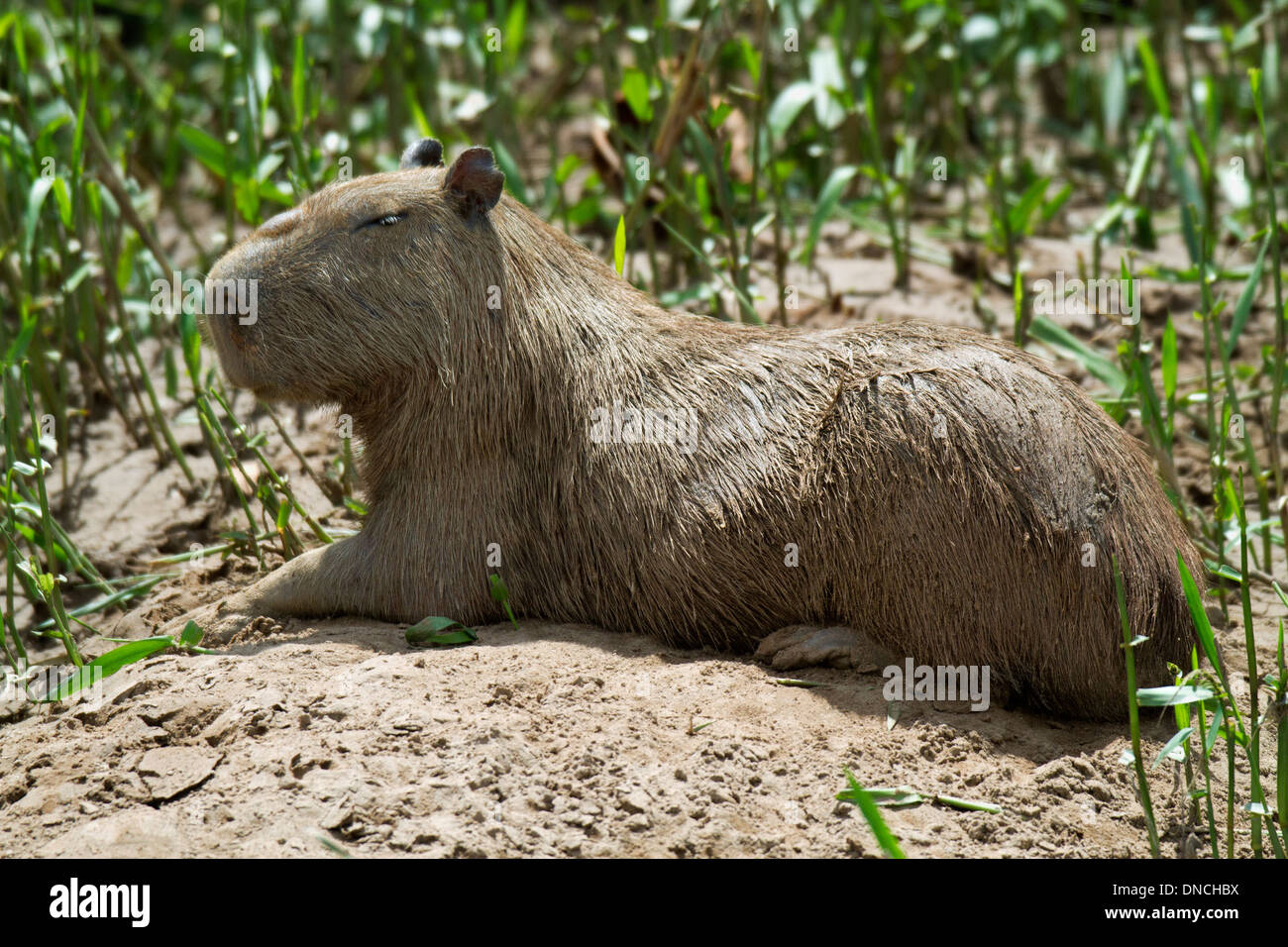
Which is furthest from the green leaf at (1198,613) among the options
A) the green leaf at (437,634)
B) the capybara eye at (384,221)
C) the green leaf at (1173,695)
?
the capybara eye at (384,221)

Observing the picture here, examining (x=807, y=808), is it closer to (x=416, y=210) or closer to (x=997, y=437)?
(x=997, y=437)

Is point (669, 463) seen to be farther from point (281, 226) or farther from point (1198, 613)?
point (1198, 613)

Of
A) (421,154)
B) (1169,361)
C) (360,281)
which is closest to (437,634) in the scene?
(360,281)

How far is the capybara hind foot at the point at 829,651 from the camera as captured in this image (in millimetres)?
3879

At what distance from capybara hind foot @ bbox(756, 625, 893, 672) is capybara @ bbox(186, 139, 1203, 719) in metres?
A: 0.06

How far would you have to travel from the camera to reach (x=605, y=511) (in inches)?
161

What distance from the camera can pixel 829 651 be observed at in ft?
12.7

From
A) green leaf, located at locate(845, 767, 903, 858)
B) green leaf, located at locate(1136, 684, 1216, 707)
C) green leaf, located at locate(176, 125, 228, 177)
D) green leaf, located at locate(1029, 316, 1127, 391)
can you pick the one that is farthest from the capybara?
green leaf, located at locate(176, 125, 228, 177)

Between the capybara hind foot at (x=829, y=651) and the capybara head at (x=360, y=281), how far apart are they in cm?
138

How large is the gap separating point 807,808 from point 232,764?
1.42m

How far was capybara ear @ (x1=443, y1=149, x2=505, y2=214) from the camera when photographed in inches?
161

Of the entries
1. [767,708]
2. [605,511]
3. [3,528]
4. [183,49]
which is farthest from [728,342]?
[183,49]

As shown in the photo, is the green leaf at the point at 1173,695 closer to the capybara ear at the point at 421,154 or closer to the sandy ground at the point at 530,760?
the sandy ground at the point at 530,760

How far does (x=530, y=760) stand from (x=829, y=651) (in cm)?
101
